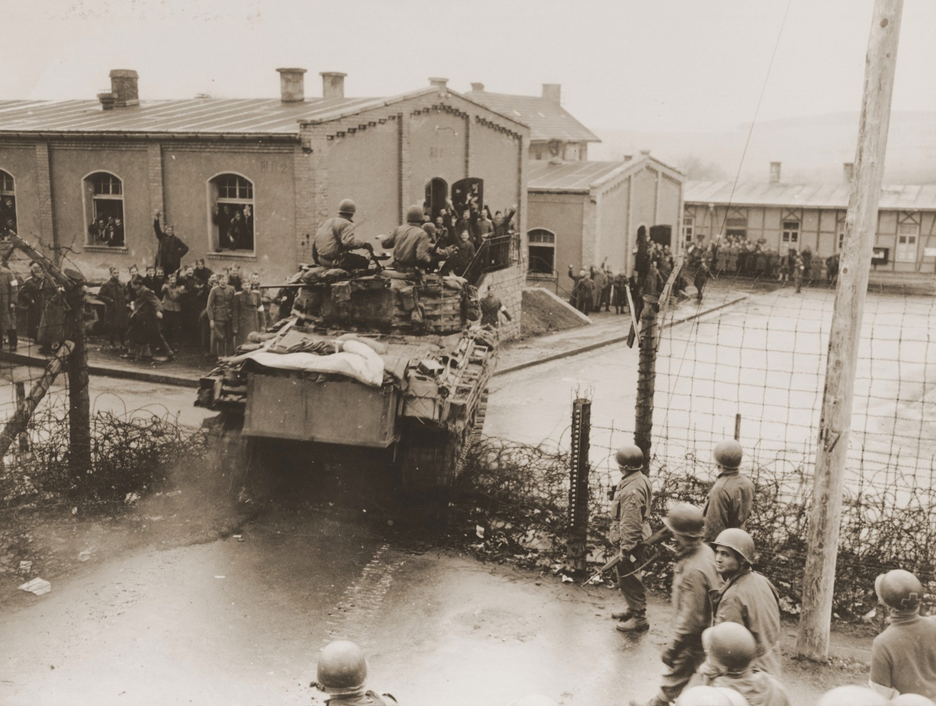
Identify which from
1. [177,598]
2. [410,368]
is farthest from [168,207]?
[177,598]

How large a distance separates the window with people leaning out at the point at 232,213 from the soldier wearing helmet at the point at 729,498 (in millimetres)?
15922

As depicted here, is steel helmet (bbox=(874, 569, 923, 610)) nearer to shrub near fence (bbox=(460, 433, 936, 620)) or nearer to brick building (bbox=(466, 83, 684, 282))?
shrub near fence (bbox=(460, 433, 936, 620))

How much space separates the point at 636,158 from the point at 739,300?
23.6 feet

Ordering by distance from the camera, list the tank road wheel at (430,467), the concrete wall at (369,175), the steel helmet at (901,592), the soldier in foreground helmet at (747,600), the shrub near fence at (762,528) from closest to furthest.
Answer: the steel helmet at (901,592)
the soldier in foreground helmet at (747,600)
the shrub near fence at (762,528)
the tank road wheel at (430,467)
the concrete wall at (369,175)

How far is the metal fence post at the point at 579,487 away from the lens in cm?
938

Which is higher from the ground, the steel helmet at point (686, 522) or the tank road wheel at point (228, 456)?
the steel helmet at point (686, 522)

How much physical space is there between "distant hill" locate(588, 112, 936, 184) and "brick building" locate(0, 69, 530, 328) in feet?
180

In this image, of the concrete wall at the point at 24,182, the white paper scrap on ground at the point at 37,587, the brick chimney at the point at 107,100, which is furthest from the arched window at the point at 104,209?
the white paper scrap on ground at the point at 37,587

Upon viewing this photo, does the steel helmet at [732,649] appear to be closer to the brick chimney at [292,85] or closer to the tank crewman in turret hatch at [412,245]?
the tank crewman in turret hatch at [412,245]

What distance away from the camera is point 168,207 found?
22875 millimetres

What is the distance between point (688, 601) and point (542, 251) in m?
28.9

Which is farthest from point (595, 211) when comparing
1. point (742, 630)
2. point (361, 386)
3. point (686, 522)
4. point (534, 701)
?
point (534, 701)

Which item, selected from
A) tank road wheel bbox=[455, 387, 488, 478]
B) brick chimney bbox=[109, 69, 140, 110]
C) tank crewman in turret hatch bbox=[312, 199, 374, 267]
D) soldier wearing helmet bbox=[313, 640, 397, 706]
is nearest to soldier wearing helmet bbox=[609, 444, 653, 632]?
tank road wheel bbox=[455, 387, 488, 478]

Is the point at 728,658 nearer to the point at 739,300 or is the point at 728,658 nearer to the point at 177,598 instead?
the point at 177,598
